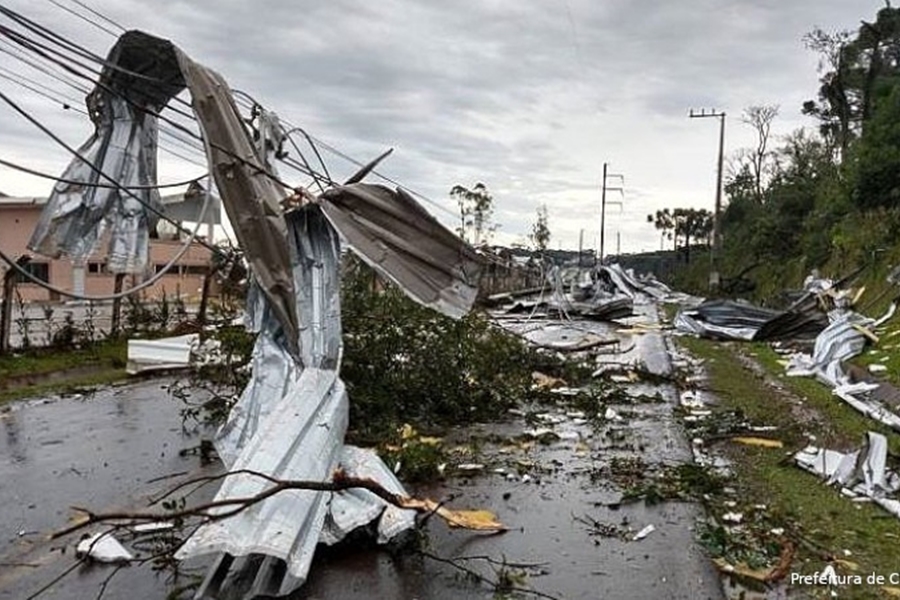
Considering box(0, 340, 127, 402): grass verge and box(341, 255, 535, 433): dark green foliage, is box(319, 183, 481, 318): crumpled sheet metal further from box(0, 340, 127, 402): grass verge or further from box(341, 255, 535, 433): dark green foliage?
box(0, 340, 127, 402): grass verge

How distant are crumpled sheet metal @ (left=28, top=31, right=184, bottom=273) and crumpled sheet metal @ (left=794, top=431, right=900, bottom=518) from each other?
575 cm


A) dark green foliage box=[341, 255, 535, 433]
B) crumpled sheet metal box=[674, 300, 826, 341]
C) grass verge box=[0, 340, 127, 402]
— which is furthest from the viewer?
crumpled sheet metal box=[674, 300, 826, 341]

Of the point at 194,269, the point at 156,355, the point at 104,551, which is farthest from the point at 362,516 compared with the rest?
the point at 194,269

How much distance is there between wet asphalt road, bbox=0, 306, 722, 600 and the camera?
4.78 meters

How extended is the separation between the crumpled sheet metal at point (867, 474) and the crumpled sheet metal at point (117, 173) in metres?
5.75

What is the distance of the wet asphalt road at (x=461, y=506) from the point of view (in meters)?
4.78

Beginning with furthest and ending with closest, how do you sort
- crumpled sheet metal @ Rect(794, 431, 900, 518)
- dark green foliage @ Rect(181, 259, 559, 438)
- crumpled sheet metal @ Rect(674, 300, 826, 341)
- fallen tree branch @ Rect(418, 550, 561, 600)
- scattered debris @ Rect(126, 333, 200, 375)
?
crumpled sheet metal @ Rect(674, 300, 826, 341)
scattered debris @ Rect(126, 333, 200, 375)
dark green foliage @ Rect(181, 259, 559, 438)
crumpled sheet metal @ Rect(794, 431, 900, 518)
fallen tree branch @ Rect(418, 550, 561, 600)

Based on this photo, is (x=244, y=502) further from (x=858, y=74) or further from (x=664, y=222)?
(x=664, y=222)

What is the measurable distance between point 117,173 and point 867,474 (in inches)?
244

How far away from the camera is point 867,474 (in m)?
6.53

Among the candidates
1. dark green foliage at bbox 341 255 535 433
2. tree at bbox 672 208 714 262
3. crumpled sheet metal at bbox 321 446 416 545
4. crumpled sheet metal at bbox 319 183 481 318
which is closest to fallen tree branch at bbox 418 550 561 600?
crumpled sheet metal at bbox 321 446 416 545

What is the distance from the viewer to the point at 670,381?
1286cm

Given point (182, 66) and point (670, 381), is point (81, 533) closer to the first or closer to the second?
point (182, 66)

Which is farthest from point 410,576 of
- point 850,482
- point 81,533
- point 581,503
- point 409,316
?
point 409,316
